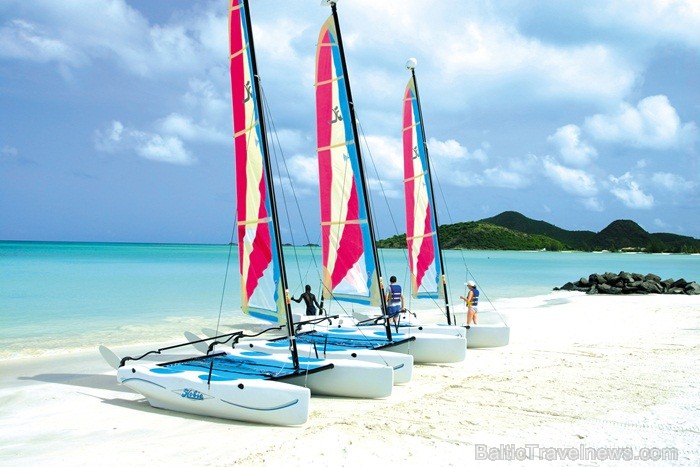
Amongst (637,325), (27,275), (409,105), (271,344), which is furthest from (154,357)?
(27,275)

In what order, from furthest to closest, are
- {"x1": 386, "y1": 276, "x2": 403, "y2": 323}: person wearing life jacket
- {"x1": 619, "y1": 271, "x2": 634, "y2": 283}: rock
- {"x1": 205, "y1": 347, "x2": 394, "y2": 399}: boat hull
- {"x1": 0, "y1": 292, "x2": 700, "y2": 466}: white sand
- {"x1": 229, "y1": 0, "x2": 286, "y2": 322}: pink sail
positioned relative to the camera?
{"x1": 619, "y1": 271, "x2": 634, "y2": 283}: rock
{"x1": 386, "y1": 276, "x2": 403, "y2": 323}: person wearing life jacket
{"x1": 229, "y1": 0, "x2": 286, "y2": 322}: pink sail
{"x1": 205, "y1": 347, "x2": 394, "y2": 399}: boat hull
{"x1": 0, "y1": 292, "x2": 700, "y2": 466}: white sand

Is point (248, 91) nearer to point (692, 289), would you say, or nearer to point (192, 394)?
point (192, 394)

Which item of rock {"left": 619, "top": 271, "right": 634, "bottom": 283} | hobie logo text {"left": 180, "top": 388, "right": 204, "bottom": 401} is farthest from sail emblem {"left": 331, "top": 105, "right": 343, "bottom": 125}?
rock {"left": 619, "top": 271, "right": 634, "bottom": 283}

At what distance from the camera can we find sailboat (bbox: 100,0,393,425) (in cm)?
712

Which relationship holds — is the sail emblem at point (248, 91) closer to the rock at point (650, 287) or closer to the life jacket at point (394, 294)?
the life jacket at point (394, 294)

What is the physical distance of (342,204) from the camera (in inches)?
449

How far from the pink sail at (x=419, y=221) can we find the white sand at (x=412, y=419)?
3.14 meters

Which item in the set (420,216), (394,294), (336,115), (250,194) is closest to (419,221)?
(420,216)

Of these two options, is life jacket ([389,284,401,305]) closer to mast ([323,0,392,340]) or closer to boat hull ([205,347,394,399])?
mast ([323,0,392,340])

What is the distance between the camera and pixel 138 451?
6117mm

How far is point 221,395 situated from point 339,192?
5175 millimetres

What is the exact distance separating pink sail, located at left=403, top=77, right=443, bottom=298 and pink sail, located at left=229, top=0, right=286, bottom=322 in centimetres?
600

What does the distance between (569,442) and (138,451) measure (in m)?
4.40

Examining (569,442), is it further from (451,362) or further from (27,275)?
(27,275)
